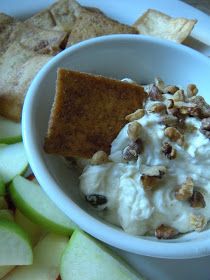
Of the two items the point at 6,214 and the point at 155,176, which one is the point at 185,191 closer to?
the point at 155,176

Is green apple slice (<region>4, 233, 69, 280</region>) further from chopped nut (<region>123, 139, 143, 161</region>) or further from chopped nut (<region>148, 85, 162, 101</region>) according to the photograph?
chopped nut (<region>148, 85, 162, 101</region>)

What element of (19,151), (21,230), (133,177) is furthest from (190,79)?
(21,230)

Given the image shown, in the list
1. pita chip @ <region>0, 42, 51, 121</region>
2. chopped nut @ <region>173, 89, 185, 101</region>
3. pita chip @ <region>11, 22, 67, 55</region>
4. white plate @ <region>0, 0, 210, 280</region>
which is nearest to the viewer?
chopped nut @ <region>173, 89, 185, 101</region>

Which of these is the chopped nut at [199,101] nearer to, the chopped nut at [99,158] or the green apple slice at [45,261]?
the chopped nut at [99,158]

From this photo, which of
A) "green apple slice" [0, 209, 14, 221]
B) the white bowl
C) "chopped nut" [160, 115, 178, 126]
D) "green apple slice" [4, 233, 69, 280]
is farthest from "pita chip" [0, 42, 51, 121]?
"chopped nut" [160, 115, 178, 126]

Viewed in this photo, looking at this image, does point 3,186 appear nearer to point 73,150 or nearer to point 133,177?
point 73,150

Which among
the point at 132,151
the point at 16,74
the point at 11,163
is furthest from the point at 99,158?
the point at 16,74

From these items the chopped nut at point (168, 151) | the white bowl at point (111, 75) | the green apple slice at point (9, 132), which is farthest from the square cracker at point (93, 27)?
the chopped nut at point (168, 151)
